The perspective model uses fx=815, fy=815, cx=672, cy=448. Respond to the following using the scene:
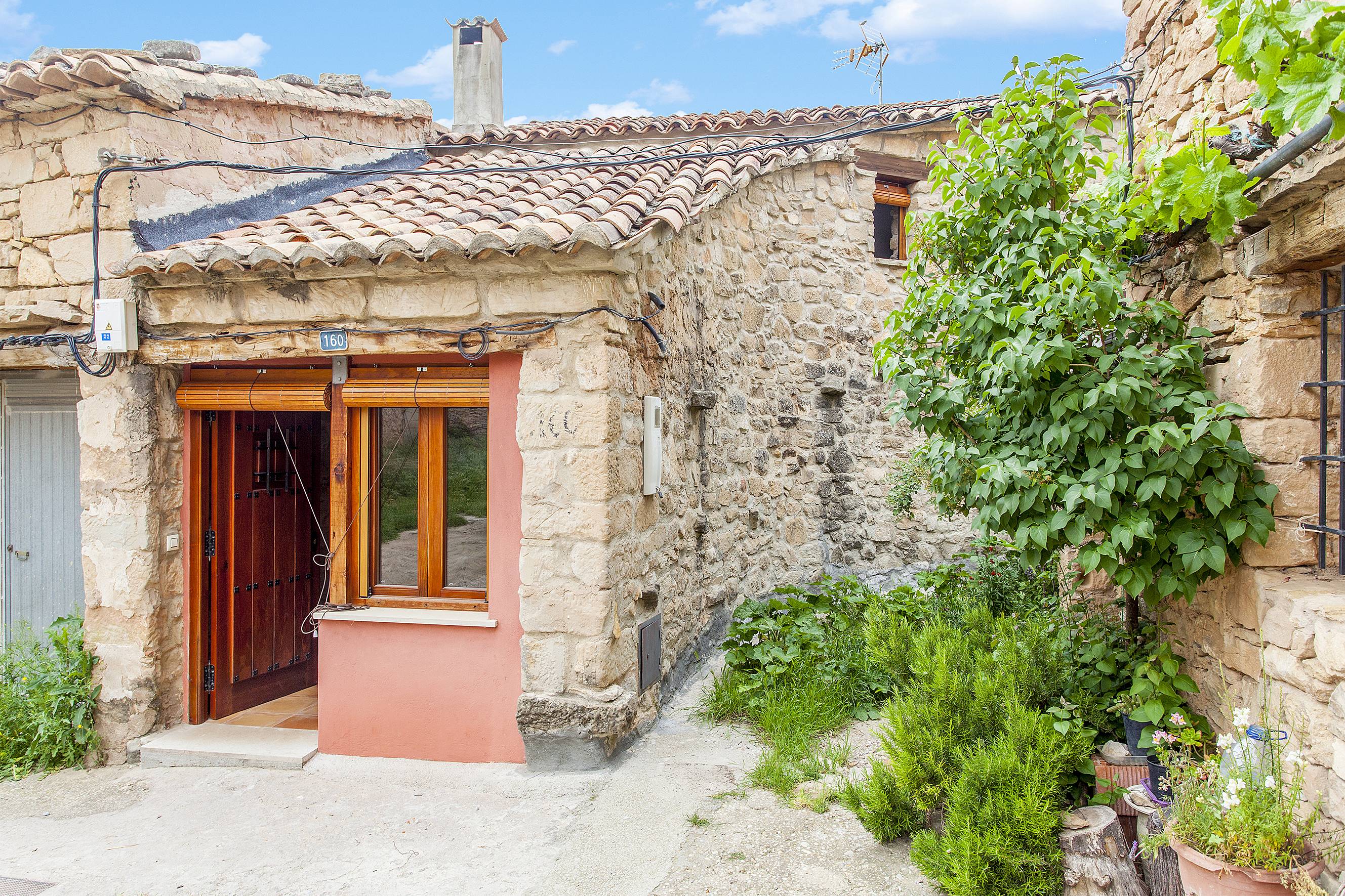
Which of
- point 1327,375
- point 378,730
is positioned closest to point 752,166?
point 1327,375

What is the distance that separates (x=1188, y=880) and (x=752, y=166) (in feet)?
16.7

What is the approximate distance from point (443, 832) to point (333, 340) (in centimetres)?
253

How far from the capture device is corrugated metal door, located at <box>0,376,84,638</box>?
5234 millimetres

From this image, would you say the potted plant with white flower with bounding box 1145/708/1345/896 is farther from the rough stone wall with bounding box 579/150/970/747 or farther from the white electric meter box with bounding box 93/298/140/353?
the white electric meter box with bounding box 93/298/140/353

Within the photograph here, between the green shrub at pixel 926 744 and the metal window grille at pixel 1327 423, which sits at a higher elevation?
the metal window grille at pixel 1327 423

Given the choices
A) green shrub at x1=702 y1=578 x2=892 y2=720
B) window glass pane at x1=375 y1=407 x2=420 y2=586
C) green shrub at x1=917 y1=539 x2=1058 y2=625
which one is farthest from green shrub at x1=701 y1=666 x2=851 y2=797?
window glass pane at x1=375 y1=407 x2=420 y2=586

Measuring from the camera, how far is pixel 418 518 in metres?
4.63

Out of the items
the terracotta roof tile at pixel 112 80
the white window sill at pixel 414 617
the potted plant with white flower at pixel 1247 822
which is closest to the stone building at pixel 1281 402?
the potted plant with white flower at pixel 1247 822

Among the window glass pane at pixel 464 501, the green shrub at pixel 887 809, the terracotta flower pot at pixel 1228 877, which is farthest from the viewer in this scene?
the window glass pane at pixel 464 501

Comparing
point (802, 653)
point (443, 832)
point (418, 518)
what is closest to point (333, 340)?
point (418, 518)

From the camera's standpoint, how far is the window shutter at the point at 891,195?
317 inches

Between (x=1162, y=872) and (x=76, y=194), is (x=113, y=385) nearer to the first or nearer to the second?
(x=76, y=194)

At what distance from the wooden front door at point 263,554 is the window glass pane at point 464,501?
1037 millimetres

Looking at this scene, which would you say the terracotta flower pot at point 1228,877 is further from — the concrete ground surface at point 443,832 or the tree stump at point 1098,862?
the concrete ground surface at point 443,832
